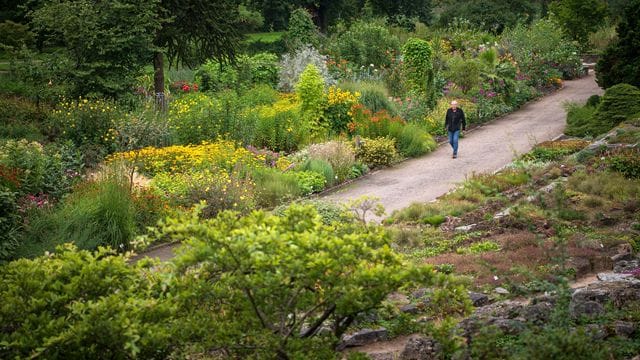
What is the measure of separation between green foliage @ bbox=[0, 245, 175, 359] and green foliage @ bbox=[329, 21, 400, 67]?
22425mm

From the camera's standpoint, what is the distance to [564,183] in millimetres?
16031

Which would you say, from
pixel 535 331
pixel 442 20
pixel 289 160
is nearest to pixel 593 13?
pixel 442 20

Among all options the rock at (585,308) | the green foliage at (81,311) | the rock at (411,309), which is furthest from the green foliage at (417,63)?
the green foliage at (81,311)

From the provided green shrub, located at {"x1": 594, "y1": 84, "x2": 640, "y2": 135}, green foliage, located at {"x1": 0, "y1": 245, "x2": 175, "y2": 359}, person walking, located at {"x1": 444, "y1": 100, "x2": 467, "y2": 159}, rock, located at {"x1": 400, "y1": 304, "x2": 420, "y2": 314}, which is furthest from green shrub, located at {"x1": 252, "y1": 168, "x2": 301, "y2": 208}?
green shrub, located at {"x1": 594, "y1": 84, "x2": 640, "y2": 135}

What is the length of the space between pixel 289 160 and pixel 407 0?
30.5 meters

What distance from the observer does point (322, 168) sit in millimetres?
18781

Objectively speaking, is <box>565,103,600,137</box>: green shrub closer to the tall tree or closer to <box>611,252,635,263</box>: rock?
the tall tree

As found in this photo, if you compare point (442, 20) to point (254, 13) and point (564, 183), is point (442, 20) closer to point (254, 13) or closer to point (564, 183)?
point (254, 13)

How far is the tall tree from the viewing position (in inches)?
943

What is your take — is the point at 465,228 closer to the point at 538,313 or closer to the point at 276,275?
the point at 538,313

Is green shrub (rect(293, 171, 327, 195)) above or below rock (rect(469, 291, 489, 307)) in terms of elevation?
below

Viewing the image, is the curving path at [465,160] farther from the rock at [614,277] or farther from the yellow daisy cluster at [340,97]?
the rock at [614,277]

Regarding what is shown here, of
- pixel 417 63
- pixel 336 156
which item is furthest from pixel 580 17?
pixel 336 156

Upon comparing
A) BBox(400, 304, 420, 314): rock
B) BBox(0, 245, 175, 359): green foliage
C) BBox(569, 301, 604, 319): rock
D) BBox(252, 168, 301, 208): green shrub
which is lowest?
BBox(252, 168, 301, 208): green shrub
